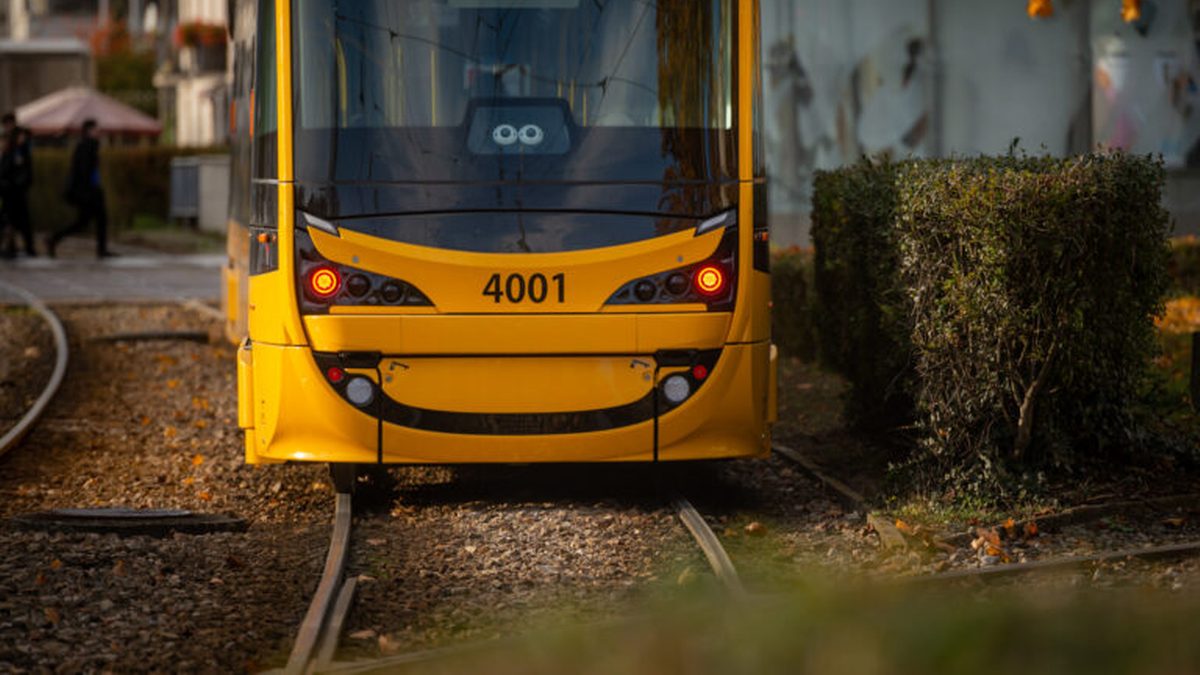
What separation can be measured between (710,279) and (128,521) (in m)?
2.59

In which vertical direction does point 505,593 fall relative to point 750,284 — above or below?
below

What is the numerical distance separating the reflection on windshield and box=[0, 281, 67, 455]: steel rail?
11.1ft

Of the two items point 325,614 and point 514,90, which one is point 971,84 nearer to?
point 514,90

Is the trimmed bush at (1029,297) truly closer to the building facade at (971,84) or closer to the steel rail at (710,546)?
the steel rail at (710,546)

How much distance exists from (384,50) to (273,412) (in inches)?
62.6

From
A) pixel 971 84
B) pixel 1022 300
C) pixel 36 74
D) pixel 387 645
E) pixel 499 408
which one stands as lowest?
pixel 387 645

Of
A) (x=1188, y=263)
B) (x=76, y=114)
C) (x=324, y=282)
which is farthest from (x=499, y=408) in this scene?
(x=76, y=114)

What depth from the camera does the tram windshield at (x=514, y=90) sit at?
26.2 ft

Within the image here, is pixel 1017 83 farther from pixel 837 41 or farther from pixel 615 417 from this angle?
pixel 615 417

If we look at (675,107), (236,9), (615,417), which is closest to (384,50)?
(675,107)

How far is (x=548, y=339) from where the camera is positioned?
788 centimetres

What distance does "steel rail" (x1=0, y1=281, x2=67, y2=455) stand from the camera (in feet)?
34.6

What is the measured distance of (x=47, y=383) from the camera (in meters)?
13.4

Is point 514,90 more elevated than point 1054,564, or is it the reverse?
point 514,90
